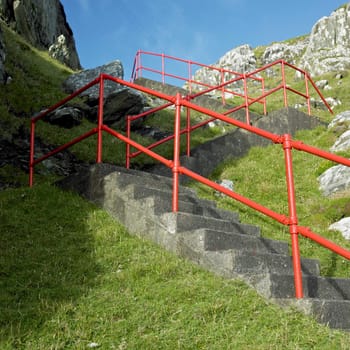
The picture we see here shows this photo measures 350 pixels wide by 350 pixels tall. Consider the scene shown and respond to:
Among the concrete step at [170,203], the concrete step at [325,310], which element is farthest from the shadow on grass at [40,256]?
the concrete step at [325,310]

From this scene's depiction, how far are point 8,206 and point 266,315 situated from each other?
3.98 metres

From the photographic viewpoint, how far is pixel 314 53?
4038cm

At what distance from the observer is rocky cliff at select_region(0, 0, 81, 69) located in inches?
871

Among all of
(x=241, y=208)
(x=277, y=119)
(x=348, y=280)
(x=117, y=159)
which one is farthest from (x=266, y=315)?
(x=277, y=119)

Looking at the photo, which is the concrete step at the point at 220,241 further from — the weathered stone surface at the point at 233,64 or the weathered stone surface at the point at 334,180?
the weathered stone surface at the point at 233,64

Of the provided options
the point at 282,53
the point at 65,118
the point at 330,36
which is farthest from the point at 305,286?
the point at 282,53

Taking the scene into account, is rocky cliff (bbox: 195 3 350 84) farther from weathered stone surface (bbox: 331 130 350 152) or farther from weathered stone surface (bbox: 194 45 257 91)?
weathered stone surface (bbox: 331 130 350 152)

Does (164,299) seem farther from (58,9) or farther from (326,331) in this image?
(58,9)

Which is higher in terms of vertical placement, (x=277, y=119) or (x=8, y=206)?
(x=277, y=119)

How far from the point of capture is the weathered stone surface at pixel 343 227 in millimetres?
6917

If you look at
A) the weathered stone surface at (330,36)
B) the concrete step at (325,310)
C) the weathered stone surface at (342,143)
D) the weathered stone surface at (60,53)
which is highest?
the weathered stone surface at (330,36)

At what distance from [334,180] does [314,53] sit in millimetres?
34874

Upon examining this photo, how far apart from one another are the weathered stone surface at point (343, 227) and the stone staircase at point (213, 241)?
179cm

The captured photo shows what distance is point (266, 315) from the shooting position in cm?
363
